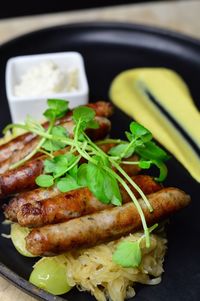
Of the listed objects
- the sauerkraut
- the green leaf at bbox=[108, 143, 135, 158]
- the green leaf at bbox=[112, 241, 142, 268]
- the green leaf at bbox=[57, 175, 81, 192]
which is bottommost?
the sauerkraut

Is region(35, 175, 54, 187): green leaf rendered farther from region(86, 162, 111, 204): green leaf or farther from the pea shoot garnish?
region(86, 162, 111, 204): green leaf

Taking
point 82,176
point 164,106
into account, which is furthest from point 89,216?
point 164,106

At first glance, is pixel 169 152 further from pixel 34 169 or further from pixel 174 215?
pixel 34 169

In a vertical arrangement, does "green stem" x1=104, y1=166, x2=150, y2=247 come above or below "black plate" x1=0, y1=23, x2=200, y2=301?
below

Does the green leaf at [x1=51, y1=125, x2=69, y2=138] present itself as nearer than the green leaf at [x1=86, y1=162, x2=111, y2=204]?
No

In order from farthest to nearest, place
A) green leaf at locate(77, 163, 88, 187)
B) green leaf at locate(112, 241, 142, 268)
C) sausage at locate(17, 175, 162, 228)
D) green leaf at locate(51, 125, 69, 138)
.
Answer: green leaf at locate(51, 125, 69, 138)
green leaf at locate(77, 163, 88, 187)
sausage at locate(17, 175, 162, 228)
green leaf at locate(112, 241, 142, 268)

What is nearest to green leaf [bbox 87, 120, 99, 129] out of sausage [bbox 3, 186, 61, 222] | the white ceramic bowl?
sausage [bbox 3, 186, 61, 222]

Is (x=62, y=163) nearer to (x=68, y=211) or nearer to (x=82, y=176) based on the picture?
A: (x=82, y=176)

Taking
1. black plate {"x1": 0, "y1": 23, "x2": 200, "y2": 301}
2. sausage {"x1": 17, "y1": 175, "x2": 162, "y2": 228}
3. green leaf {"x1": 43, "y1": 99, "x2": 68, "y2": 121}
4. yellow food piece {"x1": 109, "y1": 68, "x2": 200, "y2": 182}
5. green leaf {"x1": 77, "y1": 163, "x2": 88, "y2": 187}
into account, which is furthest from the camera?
black plate {"x1": 0, "y1": 23, "x2": 200, "y2": 301}
